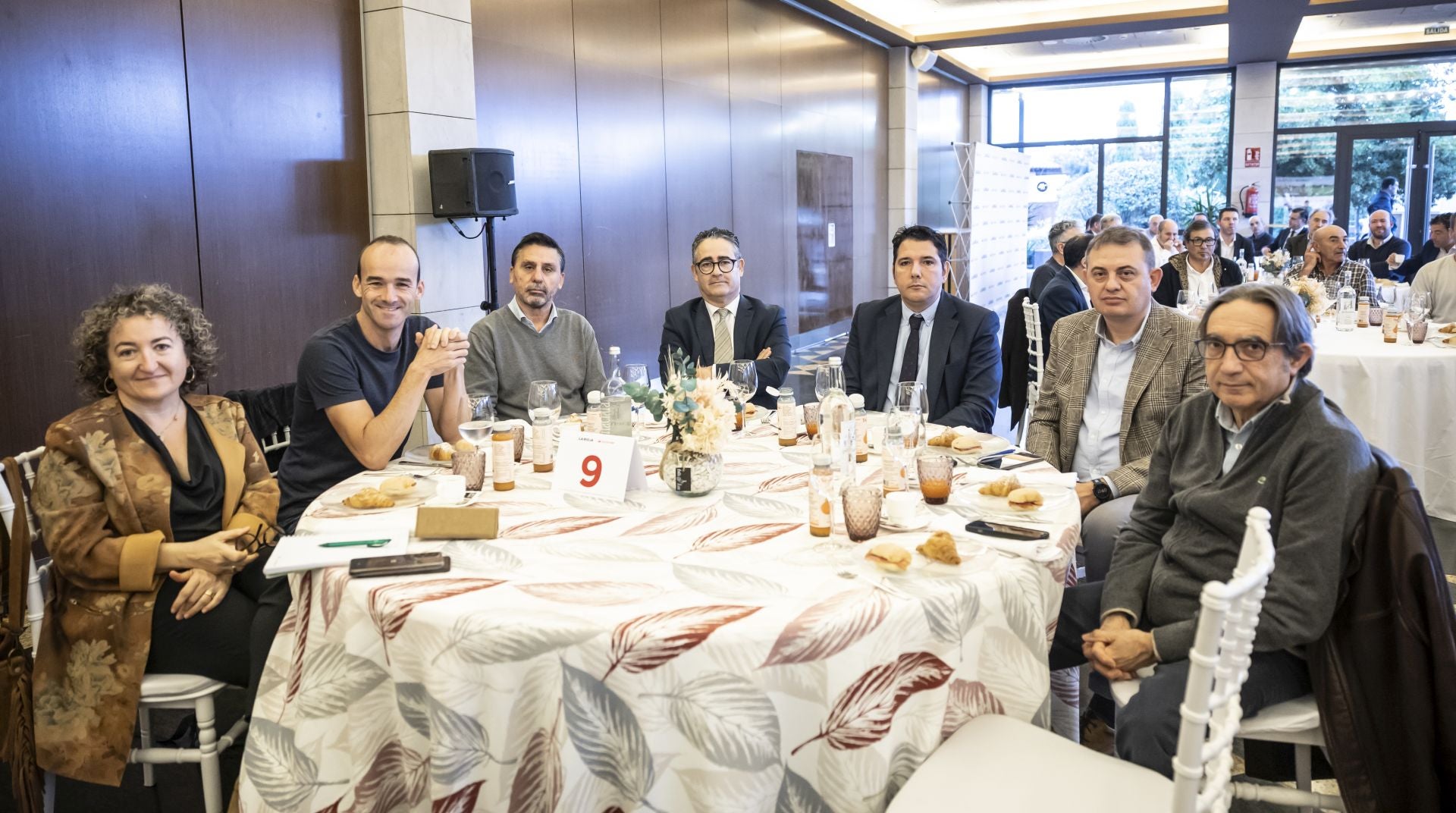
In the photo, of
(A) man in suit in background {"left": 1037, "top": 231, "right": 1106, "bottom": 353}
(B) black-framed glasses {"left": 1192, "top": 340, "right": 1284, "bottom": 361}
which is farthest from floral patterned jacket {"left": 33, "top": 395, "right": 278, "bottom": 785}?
(A) man in suit in background {"left": 1037, "top": 231, "right": 1106, "bottom": 353}

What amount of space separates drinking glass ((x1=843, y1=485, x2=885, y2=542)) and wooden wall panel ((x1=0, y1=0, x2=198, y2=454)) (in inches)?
125

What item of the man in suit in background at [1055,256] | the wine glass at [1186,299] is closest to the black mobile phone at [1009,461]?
the man in suit in background at [1055,256]

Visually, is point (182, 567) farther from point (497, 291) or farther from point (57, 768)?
point (497, 291)

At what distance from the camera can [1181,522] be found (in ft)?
7.68

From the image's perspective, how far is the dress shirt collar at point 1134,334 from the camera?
3287 millimetres

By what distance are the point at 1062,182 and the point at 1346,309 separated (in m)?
11.1

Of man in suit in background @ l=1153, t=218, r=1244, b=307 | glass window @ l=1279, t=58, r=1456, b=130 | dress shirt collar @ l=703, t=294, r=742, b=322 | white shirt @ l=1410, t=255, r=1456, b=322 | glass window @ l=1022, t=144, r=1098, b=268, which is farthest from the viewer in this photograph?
glass window @ l=1022, t=144, r=1098, b=268

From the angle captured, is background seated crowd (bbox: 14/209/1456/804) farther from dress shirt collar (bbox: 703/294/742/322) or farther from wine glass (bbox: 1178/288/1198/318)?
wine glass (bbox: 1178/288/1198/318)

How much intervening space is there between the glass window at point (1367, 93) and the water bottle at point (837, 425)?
14036mm

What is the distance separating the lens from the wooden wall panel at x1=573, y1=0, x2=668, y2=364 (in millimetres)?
6742

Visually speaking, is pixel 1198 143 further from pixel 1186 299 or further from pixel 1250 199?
pixel 1186 299

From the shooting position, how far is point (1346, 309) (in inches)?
229

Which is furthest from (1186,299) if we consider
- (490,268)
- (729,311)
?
(490,268)

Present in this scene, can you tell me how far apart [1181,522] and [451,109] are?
14.2 feet
